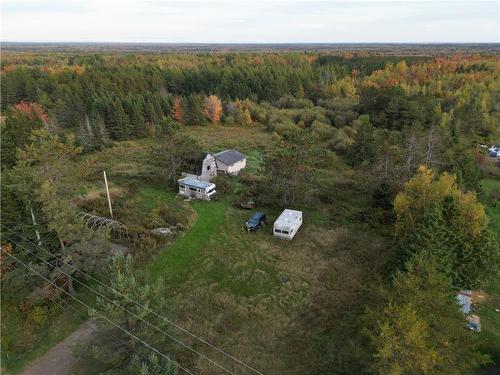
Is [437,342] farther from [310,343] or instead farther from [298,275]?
[298,275]

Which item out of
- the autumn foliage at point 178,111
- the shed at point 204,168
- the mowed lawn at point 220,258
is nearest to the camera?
the mowed lawn at point 220,258

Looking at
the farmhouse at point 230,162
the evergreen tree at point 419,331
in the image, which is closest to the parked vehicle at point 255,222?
the farmhouse at point 230,162

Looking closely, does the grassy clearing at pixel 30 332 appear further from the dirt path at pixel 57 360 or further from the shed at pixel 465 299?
the shed at pixel 465 299

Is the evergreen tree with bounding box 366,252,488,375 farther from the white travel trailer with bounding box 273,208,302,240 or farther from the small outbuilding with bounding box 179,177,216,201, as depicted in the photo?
the small outbuilding with bounding box 179,177,216,201

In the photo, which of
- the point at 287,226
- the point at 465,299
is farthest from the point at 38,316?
the point at 465,299

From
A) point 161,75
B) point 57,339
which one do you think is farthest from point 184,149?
point 161,75

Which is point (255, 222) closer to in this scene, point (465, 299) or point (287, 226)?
point (287, 226)

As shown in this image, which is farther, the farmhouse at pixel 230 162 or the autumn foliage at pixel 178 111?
the autumn foliage at pixel 178 111

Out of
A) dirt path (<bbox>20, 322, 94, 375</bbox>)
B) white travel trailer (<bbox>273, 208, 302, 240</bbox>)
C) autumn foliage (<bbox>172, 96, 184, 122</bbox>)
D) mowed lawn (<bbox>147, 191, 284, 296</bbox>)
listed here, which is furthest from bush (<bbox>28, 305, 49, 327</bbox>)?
autumn foliage (<bbox>172, 96, 184, 122</bbox>)
